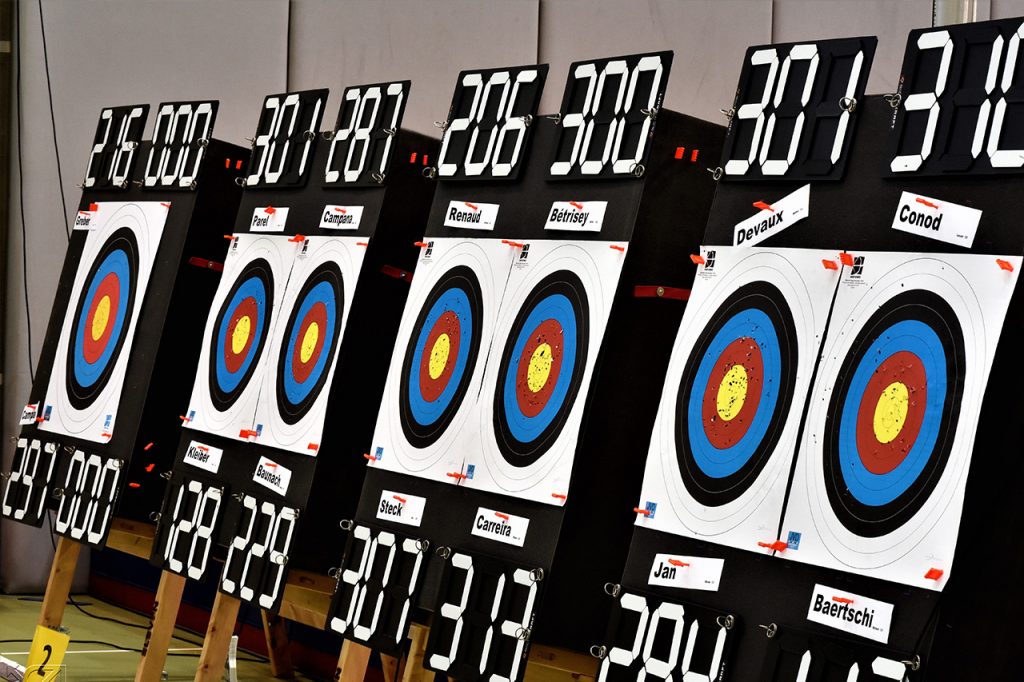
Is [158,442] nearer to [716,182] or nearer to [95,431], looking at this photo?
[95,431]

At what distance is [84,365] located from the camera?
4.51 meters

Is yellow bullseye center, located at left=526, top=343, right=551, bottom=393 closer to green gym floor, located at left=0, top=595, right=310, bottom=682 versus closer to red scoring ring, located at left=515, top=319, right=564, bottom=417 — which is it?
red scoring ring, located at left=515, top=319, right=564, bottom=417

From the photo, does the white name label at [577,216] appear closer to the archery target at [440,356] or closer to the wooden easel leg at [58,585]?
the archery target at [440,356]

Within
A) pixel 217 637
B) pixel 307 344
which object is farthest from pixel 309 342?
pixel 217 637

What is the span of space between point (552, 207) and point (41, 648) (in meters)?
1.89

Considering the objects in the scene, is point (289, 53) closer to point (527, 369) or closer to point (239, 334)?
point (239, 334)

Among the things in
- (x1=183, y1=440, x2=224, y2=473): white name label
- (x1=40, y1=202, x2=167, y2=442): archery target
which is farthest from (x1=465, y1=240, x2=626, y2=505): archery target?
(x1=40, y1=202, x2=167, y2=442): archery target

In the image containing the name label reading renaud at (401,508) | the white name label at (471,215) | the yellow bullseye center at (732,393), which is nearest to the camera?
the yellow bullseye center at (732,393)

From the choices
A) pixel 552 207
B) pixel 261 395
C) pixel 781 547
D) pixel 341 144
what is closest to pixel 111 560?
pixel 261 395

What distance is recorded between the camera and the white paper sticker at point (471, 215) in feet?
10.5

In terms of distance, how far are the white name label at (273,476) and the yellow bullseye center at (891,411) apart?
5.73ft

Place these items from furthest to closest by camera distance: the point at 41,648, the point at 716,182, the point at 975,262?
the point at 41,648
the point at 716,182
the point at 975,262

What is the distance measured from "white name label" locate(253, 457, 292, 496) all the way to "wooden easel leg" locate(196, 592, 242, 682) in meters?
0.35

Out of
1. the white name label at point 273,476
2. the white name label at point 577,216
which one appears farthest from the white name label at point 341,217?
the white name label at point 577,216
